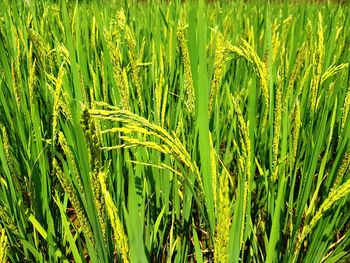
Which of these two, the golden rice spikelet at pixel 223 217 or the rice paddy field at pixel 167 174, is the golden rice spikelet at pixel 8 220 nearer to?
the rice paddy field at pixel 167 174

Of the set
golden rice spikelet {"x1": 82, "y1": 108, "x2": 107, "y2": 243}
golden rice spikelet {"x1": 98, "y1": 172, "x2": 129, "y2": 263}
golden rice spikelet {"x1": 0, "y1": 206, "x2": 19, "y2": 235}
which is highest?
golden rice spikelet {"x1": 82, "y1": 108, "x2": 107, "y2": 243}

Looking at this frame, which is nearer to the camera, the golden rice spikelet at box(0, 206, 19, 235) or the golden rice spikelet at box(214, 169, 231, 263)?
the golden rice spikelet at box(214, 169, 231, 263)

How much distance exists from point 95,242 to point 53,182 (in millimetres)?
309

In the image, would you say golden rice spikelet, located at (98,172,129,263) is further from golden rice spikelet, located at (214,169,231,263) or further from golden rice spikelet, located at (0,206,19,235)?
golden rice spikelet, located at (0,206,19,235)

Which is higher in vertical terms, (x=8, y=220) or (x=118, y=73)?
(x=118, y=73)

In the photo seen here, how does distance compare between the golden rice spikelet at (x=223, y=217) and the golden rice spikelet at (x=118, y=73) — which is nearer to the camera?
the golden rice spikelet at (x=223, y=217)

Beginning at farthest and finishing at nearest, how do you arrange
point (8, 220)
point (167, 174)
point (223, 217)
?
1. point (167, 174)
2. point (8, 220)
3. point (223, 217)

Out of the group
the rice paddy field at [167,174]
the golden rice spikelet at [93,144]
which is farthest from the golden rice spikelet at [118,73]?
the golden rice spikelet at [93,144]

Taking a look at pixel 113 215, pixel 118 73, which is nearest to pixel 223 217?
pixel 113 215

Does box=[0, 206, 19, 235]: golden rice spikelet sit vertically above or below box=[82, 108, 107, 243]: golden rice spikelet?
below

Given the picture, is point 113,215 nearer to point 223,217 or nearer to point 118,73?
point 223,217

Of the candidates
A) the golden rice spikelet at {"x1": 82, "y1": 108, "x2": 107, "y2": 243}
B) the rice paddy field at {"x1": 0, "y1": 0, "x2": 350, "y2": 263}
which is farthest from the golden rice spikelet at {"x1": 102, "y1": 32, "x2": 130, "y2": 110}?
the golden rice spikelet at {"x1": 82, "y1": 108, "x2": 107, "y2": 243}

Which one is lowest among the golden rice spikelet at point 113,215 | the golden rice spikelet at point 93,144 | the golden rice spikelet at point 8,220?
the golden rice spikelet at point 8,220

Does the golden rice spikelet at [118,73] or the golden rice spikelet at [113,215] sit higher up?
the golden rice spikelet at [118,73]
